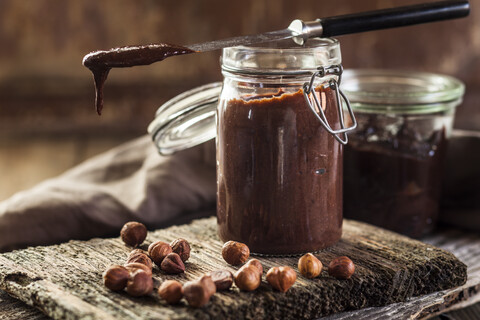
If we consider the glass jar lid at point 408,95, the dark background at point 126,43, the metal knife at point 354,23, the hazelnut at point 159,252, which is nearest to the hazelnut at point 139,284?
the hazelnut at point 159,252

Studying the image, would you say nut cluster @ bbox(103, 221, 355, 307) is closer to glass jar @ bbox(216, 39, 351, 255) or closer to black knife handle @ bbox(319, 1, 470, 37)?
glass jar @ bbox(216, 39, 351, 255)

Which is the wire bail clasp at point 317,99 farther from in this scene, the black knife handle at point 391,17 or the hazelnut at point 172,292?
the hazelnut at point 172,292

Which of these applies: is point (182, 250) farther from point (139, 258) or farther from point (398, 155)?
point (398, 155)

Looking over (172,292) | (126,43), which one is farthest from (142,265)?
(126,43)

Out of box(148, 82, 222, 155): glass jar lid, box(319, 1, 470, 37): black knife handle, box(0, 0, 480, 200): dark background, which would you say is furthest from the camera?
box(0, 0, 480, 200): dark background

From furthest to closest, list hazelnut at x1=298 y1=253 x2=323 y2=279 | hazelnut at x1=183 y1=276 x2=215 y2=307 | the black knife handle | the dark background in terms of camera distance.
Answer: the dark background, the black knife handle, hazelnut at x1=298 y1=253 x2=323 y2=279, hazelnut at x1=183 y1=276 x2=215 y2=307

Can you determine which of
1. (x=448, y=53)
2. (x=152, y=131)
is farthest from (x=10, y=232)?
(x=448, y=53)

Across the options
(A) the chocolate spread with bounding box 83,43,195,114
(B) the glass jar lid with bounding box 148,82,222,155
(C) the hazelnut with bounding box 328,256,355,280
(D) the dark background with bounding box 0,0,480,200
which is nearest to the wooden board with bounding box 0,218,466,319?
(C) the hazelnut with bounding box 328,256,355,280
